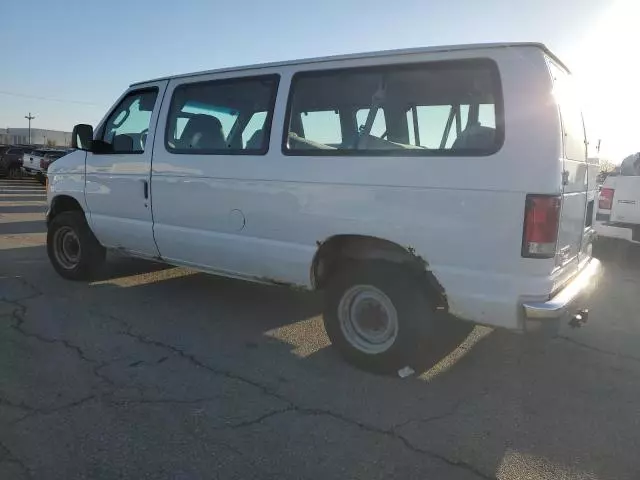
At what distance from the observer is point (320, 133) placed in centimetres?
424

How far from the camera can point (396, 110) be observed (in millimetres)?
4148

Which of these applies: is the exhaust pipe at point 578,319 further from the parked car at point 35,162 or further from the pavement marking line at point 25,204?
the parked car at point 35,162

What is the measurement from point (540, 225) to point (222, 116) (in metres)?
2.91

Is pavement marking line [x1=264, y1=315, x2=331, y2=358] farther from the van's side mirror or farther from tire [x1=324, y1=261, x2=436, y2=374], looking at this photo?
the van's side mirror

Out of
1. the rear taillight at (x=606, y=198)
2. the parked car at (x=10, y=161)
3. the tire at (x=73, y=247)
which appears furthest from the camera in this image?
the parked car at (x=10, y=161)

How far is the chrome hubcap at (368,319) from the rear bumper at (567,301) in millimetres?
940

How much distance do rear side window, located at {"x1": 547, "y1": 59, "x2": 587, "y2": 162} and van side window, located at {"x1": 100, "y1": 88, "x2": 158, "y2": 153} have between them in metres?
3.68

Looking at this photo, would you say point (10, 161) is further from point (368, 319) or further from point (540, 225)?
point (540, 225)

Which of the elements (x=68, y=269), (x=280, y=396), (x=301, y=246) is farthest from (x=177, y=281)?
(x=280, y=396)

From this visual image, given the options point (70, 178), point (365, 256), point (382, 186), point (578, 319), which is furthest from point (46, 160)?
point (578, 319)

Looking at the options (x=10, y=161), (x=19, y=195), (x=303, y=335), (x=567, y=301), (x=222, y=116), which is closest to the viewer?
(x=567, y=301)

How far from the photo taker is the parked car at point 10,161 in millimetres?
25922

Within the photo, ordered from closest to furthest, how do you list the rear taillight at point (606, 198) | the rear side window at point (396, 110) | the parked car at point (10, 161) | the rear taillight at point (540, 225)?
the rear taillight at point (540, 225) → the rear side window at point (396, 110) → the rear taillight at point (606, 198) → the parked car at point (10, 161)

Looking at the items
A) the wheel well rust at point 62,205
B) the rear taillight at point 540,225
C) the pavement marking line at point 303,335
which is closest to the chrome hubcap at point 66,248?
the wheel well rust at point 62,205
